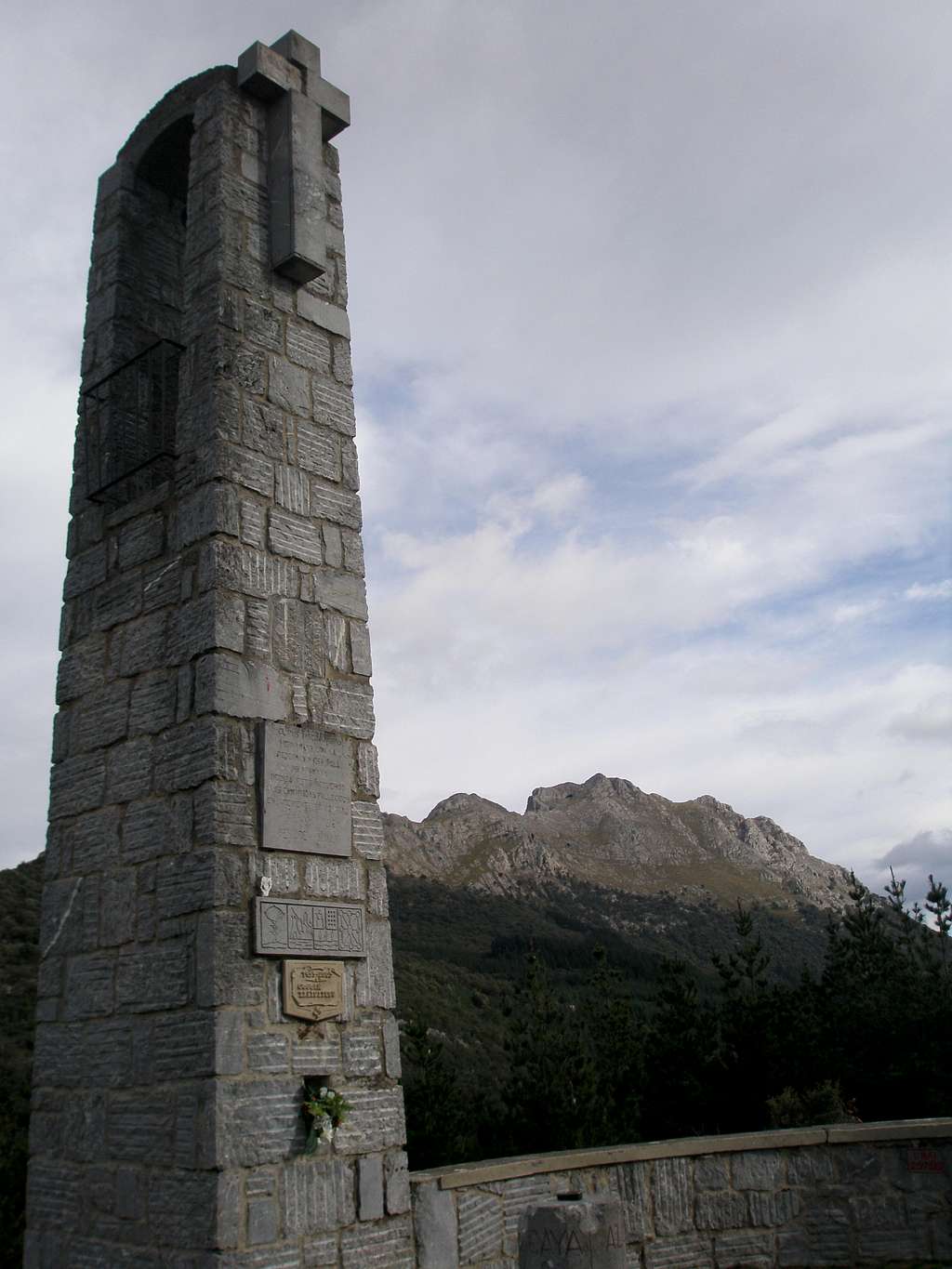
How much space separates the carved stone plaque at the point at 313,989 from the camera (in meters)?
4.33

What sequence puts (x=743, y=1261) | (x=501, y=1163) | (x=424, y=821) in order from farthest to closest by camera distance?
(x=424, y=821), (x=743, y=1261), (x=501, y=1163)

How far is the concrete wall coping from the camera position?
191 inches

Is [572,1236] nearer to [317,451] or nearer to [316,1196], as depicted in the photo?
[316,1196]

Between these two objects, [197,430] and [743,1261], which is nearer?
[197,430]

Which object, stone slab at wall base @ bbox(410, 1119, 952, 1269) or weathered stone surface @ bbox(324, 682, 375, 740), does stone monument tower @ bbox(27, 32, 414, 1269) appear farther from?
stone slab at wall base @ bbox(410, 1119, 952, 1269)

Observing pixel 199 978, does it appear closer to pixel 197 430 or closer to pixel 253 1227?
pixel 253 1227

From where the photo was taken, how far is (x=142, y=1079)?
14.1ft

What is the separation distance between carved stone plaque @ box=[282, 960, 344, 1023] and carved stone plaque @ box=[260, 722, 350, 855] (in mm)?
479

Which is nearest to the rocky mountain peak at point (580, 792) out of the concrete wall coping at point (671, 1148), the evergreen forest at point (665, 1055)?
the evergreen forest at point (665, 1055)

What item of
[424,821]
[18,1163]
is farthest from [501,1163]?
[424,821]

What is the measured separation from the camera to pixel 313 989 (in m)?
4.42

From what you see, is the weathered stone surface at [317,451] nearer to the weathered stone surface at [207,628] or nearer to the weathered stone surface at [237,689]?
the weathered stone surface at [207,628]

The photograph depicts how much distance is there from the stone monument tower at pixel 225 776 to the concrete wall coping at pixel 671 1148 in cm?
46

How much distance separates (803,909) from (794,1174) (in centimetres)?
5144
